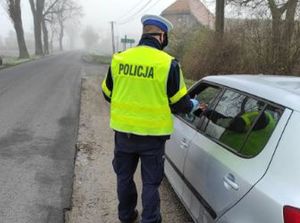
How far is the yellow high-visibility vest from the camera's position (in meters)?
3.17

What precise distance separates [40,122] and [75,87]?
6.80 metres

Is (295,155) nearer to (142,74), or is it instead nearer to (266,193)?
(266,193)

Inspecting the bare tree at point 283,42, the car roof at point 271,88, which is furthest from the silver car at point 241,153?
the bare tree at point 283,42

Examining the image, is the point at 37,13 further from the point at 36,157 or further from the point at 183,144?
the point at 183,144

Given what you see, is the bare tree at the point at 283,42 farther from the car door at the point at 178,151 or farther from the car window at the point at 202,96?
the car door at the point at 178,151

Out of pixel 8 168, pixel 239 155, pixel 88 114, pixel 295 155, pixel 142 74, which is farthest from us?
pixel 88 114

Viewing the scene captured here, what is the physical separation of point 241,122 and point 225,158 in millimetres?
362

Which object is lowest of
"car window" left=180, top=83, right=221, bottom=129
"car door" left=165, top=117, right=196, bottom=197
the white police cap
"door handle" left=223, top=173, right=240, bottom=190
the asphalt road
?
the asphalt road

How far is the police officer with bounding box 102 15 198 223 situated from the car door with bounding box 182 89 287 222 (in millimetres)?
308

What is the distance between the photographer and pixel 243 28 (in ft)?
40.8

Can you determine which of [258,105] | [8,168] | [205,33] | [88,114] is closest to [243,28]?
[205,33]

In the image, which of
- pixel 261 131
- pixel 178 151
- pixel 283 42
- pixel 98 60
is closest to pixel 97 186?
pixel 178 151

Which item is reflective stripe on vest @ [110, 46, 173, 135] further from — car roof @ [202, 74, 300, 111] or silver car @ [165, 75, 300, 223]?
car roof @ [202, 74, 300, 111]

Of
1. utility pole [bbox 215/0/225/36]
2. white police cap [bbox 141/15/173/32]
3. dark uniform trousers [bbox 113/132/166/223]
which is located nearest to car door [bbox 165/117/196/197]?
dark uniform trousers [bbox 113/132/166/223]
